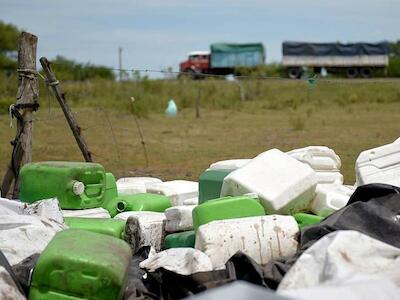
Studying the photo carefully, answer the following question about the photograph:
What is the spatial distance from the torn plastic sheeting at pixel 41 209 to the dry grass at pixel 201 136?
4908mm

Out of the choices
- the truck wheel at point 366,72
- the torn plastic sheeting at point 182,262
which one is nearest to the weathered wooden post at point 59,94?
the torn plastic sheeting at point 182,262

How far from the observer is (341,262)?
2.85m

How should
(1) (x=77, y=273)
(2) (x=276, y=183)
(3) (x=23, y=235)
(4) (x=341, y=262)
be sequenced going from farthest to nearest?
(2) (x=276, y=183)
(3) (x=23, y=235)
(1) (x=77, y=273)
(4) (x=341, y=262)

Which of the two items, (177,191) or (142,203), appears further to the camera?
(177,191)

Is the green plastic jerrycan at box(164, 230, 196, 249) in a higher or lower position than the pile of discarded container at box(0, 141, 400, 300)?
lower

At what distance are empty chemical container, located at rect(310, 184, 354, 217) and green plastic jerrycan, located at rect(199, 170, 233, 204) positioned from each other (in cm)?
66

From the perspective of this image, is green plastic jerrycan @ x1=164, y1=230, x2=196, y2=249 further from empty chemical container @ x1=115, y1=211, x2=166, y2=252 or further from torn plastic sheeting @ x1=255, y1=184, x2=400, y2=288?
torn plastic sheeting @ x1=255, y1=184, x2=400, y2=288

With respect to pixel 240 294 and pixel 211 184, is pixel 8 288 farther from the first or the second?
pixel 211 184

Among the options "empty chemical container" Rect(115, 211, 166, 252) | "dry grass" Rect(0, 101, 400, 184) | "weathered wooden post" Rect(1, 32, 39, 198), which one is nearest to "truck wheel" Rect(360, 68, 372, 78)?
"dry grass" Rect(0, 101, 400, 184)

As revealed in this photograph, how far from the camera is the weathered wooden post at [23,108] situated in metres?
6.10

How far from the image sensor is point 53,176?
16.7 feet

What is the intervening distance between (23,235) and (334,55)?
38.2 m

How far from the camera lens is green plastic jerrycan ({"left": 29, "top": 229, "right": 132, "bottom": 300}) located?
132 inches

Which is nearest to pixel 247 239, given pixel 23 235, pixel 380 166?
pixel 23 235
